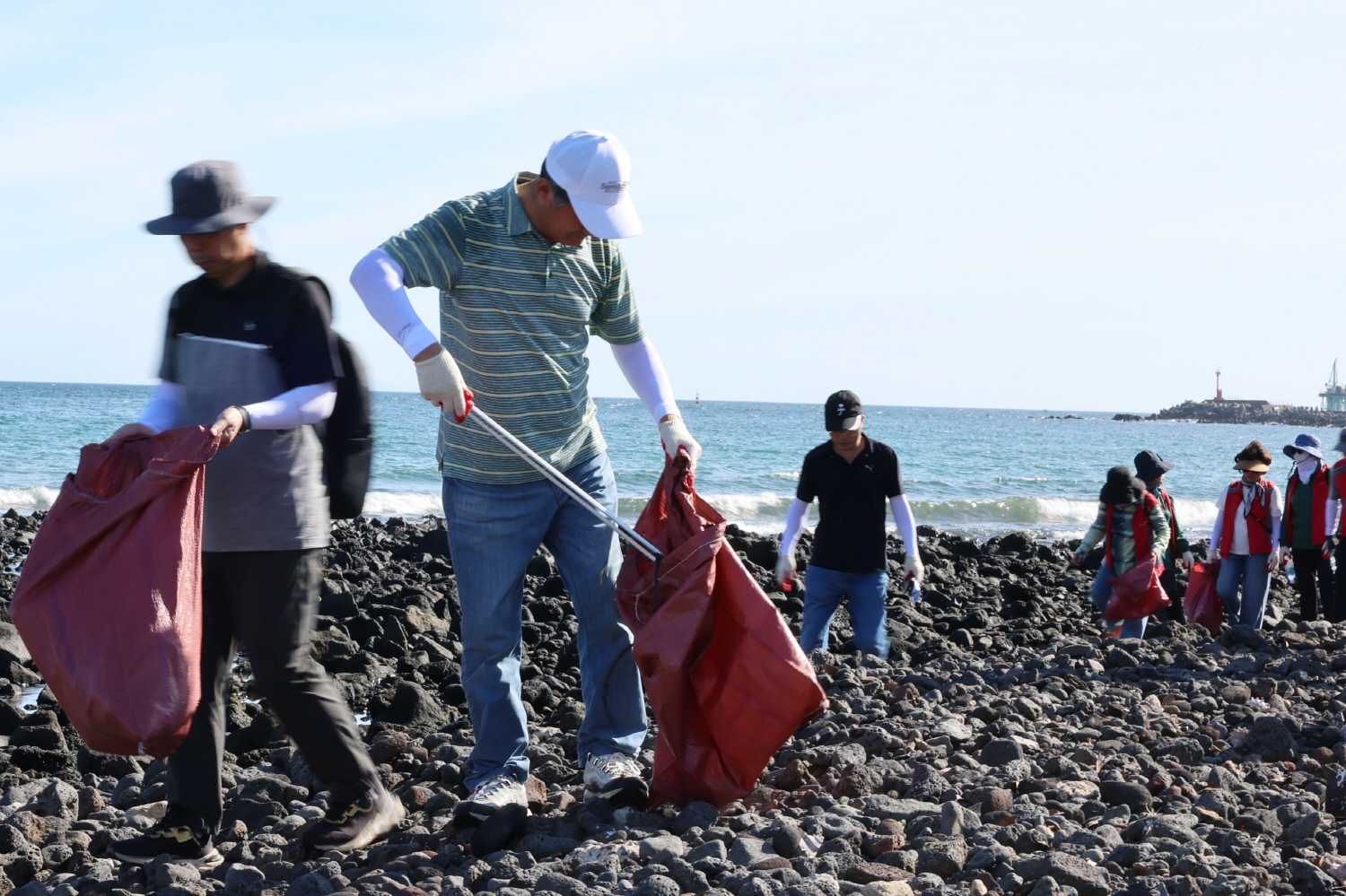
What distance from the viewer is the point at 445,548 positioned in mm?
12992

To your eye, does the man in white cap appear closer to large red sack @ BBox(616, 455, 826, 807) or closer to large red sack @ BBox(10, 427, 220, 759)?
large red sack @ BBox(616, 455, 826, 807)

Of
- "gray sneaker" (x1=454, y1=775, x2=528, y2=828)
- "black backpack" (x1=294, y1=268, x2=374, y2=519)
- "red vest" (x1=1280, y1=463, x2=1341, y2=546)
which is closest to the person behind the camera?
"black backpack" (x1=294, y1=268, x2=374, y2=519)

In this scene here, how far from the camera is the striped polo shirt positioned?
325 centimetres

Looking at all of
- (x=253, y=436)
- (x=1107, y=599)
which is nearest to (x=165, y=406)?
(x=253, y=436)

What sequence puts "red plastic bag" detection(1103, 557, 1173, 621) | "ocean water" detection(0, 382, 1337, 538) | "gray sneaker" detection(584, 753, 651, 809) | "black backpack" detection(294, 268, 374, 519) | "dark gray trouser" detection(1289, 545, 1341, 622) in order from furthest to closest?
1. "ocean water" detection(0, 382, 1337, 538)
2. "dark gray trouser" detection(1289, 545, 1341, 622)
3. "red plastic bag" detection(1103, 557, 1173, 621)
4. "gray sneaker" detection(584, 753, 651, 809)
5. "black backpack" detection(294, 268, 374, 519)

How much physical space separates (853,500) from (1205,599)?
4.34m

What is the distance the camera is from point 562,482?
3.31 m

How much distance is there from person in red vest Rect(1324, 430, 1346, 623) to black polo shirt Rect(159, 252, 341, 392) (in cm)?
840

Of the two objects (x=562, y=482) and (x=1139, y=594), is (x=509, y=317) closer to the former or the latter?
(x=562, y=482)

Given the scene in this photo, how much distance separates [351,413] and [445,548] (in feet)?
A: 33.5

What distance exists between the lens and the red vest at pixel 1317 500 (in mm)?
9164

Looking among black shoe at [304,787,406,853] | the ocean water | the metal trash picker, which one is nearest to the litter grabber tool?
the metal trash picker

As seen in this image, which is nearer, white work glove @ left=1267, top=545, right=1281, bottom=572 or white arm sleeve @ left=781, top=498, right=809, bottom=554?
white arm sleeve @ left=781, top=498, right=809, bottom=554

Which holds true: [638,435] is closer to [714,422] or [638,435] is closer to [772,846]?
[714,422]
